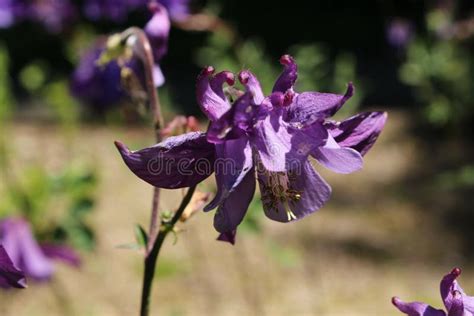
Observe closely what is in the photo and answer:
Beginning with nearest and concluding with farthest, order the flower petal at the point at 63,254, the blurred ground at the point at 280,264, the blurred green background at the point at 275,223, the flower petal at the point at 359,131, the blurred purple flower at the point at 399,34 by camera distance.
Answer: the flower petal at the point at 359,131 < the flower petal at the point at 63,254 < the blurred green background at the point at 275,223 < the blurred ground at the point at 280,264 < the blurred purple flower at the point at 399,34

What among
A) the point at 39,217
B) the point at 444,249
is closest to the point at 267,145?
the point at 39,217

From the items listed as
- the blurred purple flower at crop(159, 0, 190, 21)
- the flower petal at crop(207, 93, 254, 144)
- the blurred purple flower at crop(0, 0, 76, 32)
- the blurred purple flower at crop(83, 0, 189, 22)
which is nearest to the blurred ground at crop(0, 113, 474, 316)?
the blurred purple flower at crop(0, 0, 76, 32)

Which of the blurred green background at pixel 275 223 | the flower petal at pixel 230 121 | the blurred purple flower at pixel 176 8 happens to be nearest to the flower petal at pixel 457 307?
the flower petal at pixel 230 121

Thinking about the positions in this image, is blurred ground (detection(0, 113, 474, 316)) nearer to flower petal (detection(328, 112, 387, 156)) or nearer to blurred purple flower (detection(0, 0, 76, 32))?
blurred purple flower (detection(0, 0, 76, 32))

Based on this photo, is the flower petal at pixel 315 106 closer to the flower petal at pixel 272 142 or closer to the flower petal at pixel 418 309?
the flower petal at pixel 272 142

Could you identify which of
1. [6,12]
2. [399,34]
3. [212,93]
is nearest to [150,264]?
[212,93]

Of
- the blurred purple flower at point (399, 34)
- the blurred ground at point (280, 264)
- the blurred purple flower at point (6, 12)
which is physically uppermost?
the blurred purple flower at point (6, 12)

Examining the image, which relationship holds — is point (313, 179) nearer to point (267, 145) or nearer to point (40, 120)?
point (267, 145)
